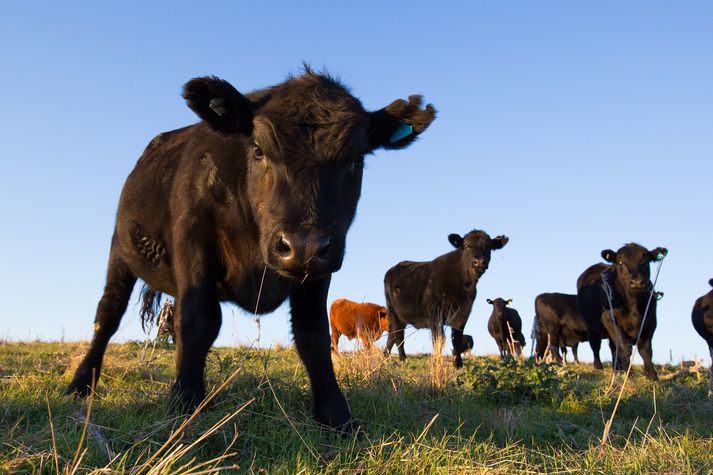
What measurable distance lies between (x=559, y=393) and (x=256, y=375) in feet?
11.4

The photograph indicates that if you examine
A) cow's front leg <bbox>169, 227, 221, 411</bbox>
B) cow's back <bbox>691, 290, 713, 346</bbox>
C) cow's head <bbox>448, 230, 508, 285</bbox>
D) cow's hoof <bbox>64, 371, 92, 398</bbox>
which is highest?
cow's head <bbox>448, 230, 508, 285</bbox>

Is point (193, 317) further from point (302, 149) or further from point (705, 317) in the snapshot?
point (705, 317)

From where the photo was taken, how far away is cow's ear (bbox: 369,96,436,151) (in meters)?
5.23

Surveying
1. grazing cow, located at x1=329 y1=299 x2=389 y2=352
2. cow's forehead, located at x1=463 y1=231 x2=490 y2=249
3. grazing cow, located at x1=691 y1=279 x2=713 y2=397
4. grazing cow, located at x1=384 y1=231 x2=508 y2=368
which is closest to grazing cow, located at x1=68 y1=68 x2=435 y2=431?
grazing cow, located at x1=384 y1=231 x2=508 y2=368

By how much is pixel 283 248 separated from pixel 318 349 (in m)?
1.21

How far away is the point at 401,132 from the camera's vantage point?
530cm

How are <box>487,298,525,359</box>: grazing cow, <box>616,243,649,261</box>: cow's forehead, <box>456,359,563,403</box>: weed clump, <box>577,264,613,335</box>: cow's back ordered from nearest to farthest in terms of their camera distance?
<box>456,359,563,403</box>: weed clump → <box>616,243,649,261</box>: cow's forehead → <box>577,264,613,335</box>: cow's back → <box>487,298,525,359</box>: grazing cow

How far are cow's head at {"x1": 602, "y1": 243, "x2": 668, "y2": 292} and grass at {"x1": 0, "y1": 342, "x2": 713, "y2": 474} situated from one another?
644 cm

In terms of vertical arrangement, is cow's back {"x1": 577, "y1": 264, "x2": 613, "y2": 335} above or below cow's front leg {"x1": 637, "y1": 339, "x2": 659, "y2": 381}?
above

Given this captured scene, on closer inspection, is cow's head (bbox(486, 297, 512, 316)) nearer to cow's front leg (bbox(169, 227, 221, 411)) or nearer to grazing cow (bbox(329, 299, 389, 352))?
grazing cow (bbox(329, 299, 389, 352))

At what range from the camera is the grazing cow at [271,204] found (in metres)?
4.11

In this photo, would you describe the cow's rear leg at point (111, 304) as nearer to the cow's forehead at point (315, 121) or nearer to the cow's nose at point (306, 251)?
the cow's forehead at point (315, 121)

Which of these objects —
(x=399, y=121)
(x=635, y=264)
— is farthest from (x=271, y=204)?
(x=635, y=264)

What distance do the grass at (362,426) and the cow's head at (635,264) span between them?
6440 millimetres
